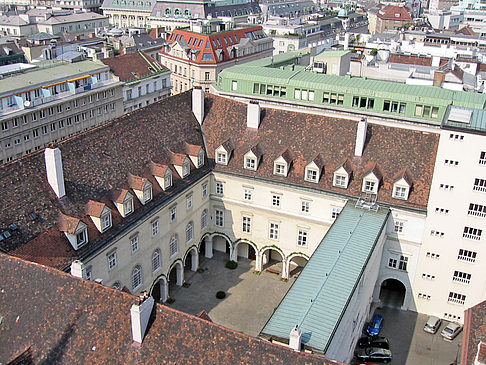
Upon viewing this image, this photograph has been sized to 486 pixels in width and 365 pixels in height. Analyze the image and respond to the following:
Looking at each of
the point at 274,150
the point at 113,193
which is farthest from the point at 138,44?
the point at 113,193

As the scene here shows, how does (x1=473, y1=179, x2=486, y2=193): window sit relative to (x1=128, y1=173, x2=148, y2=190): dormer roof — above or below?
above

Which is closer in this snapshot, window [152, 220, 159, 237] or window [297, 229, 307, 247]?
window [152, 220, 159, 237]

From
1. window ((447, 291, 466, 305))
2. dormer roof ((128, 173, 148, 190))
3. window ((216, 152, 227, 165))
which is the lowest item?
window ((447, 291, 466, 305))

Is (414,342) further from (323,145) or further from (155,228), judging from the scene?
(155,228)

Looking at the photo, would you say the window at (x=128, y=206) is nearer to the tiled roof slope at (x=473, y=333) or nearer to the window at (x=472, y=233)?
the tiled roof slope at (x=473, y=333)

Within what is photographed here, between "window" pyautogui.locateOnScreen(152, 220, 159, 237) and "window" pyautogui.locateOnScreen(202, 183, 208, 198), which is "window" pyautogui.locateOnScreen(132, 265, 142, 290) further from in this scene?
"window" pyautogui.locateOnScreen(202, 183, 208, 198)

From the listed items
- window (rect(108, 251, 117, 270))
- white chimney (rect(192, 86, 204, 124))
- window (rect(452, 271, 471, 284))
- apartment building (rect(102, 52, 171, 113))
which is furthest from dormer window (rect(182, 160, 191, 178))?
apartment building (rect(102, 52, 171, 113))

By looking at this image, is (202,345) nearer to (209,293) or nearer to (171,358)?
(171,358)
